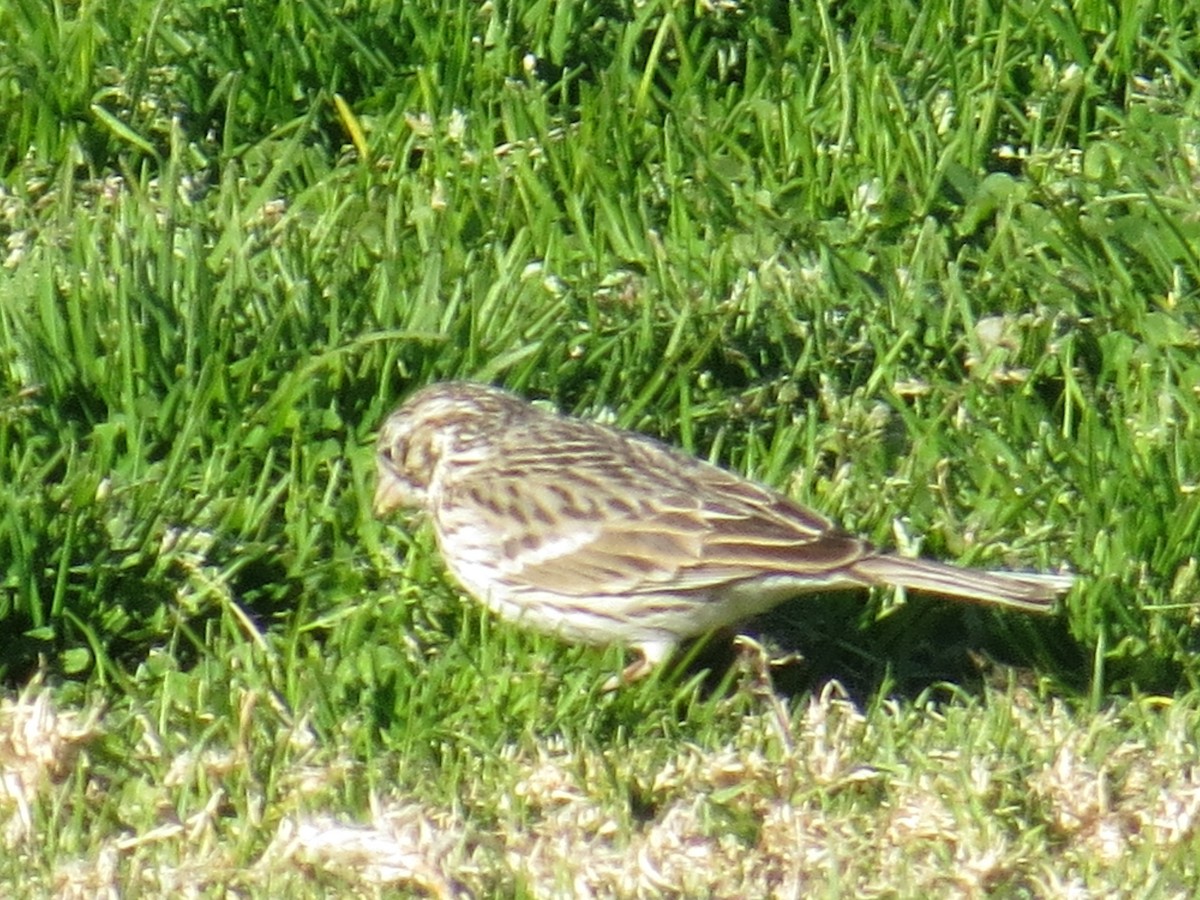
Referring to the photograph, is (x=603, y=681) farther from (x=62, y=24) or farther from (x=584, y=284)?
(x=62, y=24)

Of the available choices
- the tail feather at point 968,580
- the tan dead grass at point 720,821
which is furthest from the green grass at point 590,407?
the tail feather at point 968,580

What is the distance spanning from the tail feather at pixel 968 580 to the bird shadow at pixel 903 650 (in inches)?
12.1

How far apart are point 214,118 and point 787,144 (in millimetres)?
1812

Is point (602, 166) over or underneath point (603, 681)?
over

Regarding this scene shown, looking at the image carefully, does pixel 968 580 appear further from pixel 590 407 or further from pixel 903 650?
pixel 590 407

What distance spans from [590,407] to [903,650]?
114 cm

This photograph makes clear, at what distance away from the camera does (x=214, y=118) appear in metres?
8.33

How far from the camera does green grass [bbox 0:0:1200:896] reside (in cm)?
583

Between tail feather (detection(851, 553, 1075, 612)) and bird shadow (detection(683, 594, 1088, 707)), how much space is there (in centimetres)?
31

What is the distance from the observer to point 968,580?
628 centimetres

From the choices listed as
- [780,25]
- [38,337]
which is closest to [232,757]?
[38,337]

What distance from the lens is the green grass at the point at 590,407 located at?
5832 millimetres

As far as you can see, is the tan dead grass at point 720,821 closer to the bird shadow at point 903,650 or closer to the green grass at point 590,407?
the green grass at point 590,407

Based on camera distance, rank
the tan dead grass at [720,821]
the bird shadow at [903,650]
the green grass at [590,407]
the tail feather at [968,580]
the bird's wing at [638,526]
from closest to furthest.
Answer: the tan dead grass at [720,821], the green grass at [590,407], the tail feather at [968,580], the bird's wing at [638,526], the bird shadow at [903,650]
